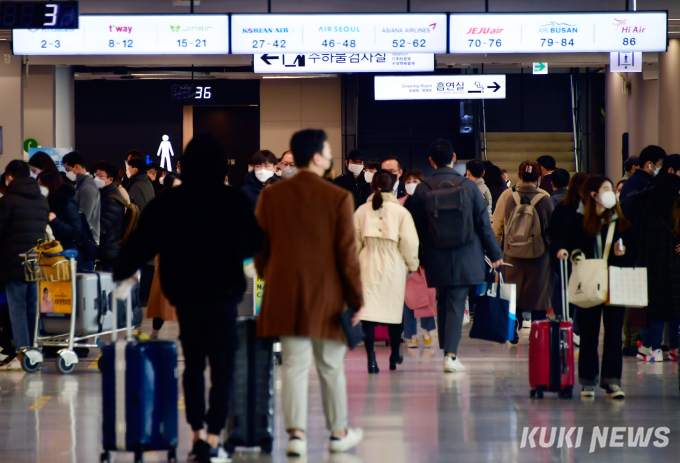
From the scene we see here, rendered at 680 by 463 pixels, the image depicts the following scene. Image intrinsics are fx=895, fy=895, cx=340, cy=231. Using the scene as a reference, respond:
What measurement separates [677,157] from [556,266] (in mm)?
1514

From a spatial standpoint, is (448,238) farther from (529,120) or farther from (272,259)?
(529,120)

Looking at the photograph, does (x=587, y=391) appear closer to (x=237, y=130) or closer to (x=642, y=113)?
(x=642, y=113)

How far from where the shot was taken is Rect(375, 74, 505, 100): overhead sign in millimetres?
14461

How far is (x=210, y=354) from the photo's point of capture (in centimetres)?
396

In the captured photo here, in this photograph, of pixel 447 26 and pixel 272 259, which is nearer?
pixel 272 259

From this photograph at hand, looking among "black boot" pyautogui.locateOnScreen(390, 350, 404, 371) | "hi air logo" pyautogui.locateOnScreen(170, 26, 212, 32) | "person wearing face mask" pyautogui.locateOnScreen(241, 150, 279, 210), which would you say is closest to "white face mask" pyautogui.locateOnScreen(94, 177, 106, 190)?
"person wearing face mask" pyautogui.locateOnScreen(241, 150, 279, 210)

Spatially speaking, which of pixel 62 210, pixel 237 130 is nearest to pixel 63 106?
pixel 237 130

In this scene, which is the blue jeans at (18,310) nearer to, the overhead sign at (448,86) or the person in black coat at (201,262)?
the person in black coat at (201,262)

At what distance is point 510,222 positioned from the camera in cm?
823

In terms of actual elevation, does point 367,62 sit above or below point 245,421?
above

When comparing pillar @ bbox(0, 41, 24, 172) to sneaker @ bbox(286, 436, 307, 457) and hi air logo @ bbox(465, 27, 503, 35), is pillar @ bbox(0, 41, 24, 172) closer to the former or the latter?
hi air logo @ bbox(465, 27, 503, 35)

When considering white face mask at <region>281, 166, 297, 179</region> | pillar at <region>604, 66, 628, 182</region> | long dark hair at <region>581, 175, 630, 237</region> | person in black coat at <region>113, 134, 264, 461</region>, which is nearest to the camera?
person in black coat at <region>113, 134, 264, 461</region>

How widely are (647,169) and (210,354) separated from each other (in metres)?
4.74

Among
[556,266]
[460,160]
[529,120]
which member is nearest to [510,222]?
[556,266]
